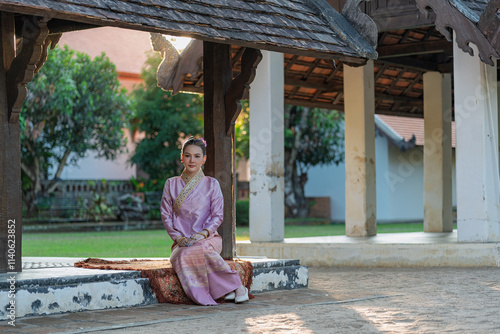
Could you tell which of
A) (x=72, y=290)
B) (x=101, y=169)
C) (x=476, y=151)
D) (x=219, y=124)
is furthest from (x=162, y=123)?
(x=72, y=290)

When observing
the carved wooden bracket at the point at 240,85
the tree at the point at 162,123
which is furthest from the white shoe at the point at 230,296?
the tree at the point at 162,123

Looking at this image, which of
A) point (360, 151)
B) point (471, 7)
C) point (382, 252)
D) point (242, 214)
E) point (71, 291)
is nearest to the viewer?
point (71, 291)

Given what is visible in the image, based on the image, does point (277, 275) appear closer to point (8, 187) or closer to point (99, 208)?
point (8, 187)

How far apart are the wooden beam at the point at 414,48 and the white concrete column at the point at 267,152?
263 centimetres

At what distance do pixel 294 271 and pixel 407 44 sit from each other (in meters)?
6.54

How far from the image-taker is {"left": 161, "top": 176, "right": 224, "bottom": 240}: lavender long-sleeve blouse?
7543mm

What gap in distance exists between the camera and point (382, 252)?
11398 millimetres

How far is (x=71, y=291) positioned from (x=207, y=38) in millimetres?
2429

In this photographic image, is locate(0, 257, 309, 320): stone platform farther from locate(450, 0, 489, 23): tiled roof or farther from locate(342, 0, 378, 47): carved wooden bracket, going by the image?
locate(450, 0, 489, 23): tiled roof

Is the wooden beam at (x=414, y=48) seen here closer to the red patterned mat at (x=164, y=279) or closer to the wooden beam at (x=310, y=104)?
the wooden beam at (x=310, y=104)

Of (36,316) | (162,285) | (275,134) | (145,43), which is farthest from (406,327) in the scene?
(145,43)

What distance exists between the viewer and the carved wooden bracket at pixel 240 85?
8250 mm

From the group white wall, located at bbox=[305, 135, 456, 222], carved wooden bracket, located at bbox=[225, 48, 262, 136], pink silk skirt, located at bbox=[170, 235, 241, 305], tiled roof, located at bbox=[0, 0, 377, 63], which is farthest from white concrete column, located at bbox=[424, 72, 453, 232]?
white wall, located at bbox=[305, 135, 456, 222]

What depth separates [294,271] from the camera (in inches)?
338
